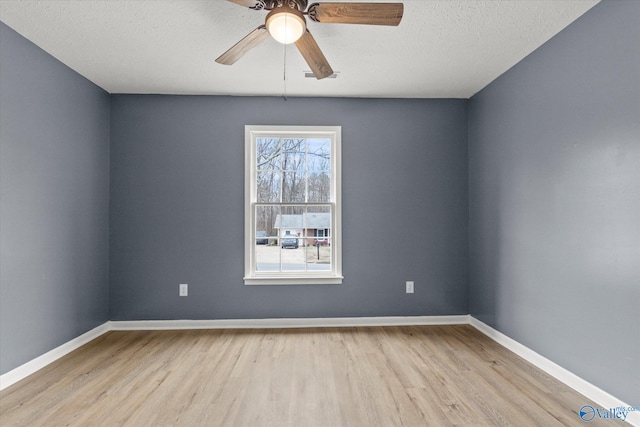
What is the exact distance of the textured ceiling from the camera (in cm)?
230

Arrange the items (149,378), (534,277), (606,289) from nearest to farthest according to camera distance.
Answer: (606,289) < (149,378) < (534,277)

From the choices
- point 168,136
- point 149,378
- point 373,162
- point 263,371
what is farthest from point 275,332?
point 168,136

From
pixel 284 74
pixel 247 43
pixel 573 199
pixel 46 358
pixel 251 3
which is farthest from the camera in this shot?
pixel 284 74

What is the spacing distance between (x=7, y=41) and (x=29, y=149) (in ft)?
2.50

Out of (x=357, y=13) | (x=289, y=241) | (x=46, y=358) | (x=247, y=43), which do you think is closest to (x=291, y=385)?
(x=289, y=241)

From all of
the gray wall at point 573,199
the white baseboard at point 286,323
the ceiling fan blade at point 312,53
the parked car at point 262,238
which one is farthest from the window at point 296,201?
the gray wall at point 573,199

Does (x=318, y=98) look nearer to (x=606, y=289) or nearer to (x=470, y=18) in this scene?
(x=470, y=18)

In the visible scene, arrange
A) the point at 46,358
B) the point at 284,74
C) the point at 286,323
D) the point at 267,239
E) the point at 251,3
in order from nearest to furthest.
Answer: the point at 251,3 → the point at 46,358 → the point at 284,74 → the point at 286,323 → the point at 267,239

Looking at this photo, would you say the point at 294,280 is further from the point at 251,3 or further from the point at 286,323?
the point at 251,3

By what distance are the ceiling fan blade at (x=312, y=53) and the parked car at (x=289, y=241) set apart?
196 cm

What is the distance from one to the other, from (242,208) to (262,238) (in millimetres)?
403

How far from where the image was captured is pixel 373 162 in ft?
13.0

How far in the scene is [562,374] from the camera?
8.40ft

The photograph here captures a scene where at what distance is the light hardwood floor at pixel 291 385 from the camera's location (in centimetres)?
212
